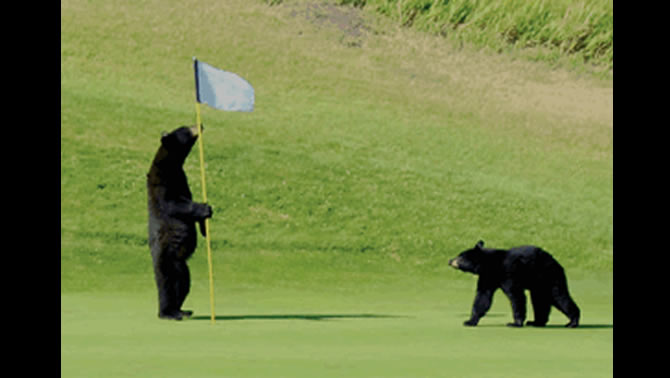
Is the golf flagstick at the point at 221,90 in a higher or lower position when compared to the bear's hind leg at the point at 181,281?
higher

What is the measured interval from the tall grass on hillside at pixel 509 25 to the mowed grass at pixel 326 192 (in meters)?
1.54

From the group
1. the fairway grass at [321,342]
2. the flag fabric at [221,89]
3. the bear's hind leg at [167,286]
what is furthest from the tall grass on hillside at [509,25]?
the bear's hind leg at [167,286]

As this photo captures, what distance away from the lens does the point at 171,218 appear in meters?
14.6

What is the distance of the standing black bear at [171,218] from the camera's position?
14570 millimetres

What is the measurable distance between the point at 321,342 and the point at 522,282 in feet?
10.4

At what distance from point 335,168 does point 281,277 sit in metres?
8.68

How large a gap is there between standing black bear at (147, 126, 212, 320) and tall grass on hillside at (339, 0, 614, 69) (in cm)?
4146

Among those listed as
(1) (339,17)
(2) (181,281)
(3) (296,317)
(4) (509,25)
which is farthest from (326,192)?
(4) (509,25)

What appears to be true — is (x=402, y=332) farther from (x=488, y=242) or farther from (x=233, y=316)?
(x=488, y=242)

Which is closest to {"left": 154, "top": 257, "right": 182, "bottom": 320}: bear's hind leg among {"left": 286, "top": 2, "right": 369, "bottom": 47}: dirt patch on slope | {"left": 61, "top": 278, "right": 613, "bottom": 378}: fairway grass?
{"left": 61, "top": 278, "right": 613, "bottom": 378}: fairway grass

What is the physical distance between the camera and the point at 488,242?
29.2 m

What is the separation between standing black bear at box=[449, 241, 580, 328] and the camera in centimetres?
1393

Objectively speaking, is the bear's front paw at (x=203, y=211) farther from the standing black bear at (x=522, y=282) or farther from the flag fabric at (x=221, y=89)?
the standing black bear at (x=522, y=282)

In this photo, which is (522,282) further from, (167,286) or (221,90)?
(221,90)
